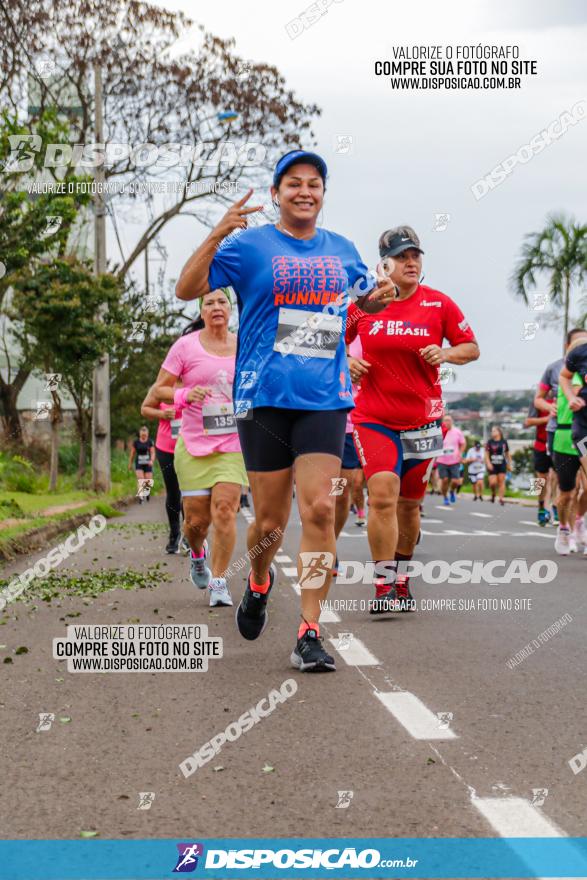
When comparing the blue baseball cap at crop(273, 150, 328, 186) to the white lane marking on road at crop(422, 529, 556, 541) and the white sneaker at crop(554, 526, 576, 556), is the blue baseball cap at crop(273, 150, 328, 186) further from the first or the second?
the white lane marking on road at crop(422, 529, 556, 541)

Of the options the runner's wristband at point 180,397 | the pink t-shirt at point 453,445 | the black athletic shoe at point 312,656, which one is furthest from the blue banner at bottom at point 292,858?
the pink t-shirt at point 453,445

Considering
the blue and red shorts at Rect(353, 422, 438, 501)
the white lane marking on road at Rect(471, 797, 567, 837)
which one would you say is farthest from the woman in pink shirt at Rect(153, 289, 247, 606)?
the white lane marking on road at Rect(471, 797, 567, 837)

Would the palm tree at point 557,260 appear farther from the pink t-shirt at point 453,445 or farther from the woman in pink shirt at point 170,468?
the woman in pink shirt at point 170,468

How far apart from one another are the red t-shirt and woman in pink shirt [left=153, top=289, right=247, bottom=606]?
1.07 meters

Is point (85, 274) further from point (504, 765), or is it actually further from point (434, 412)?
point (504, 765)

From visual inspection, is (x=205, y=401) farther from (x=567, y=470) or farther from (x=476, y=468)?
(x=476, y=468)

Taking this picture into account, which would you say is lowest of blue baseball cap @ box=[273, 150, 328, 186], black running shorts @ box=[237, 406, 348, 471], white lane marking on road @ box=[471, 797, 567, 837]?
white lane marking on road @ box=[471, 797, 567, 837]

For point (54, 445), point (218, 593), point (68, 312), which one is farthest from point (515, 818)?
point (68, 312)

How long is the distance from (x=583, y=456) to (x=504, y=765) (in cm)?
768

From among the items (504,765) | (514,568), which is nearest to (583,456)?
(514,568)

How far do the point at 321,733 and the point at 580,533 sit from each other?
27.7 feet

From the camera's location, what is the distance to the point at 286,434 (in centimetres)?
609

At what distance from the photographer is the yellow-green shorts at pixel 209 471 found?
8836 millimetres

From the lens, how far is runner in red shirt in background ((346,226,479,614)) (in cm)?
789
